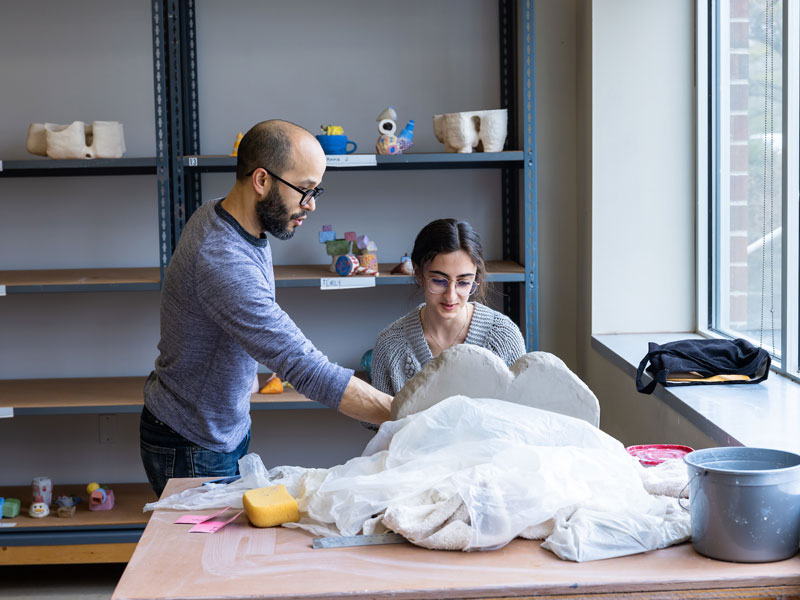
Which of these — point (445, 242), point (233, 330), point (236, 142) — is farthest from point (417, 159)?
point (233, 330)

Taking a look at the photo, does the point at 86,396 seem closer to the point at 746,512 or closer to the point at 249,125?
the point at 249,125

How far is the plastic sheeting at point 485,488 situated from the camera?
119 centimetres

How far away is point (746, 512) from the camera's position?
1127 mm

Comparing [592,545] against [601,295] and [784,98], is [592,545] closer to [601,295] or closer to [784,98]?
[784,98]

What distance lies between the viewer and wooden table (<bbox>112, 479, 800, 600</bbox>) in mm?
1092

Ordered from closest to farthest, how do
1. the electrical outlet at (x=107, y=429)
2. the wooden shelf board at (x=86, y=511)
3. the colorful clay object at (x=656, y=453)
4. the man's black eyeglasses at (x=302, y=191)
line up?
the colorful clay object at (x=656, y=453) → the man's black eyeglasses at (x=302, y=191) → the wooden shelf board at (x=86, y=511) → the electrical outlet at (x=107, y=429)

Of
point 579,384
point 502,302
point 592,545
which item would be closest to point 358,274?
point 502,302

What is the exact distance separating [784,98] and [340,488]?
153cm

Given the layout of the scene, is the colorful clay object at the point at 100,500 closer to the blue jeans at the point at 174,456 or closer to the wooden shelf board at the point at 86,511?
the wooden shelf board at the point at 86,511

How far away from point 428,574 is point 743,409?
3.74ft

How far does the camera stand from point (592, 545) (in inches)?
46.0

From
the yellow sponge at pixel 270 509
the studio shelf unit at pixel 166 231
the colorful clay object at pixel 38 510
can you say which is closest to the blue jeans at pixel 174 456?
the yellow sponge at pixel 270 509

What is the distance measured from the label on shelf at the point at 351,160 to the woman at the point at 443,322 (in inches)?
29.4

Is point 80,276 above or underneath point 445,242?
underneath
